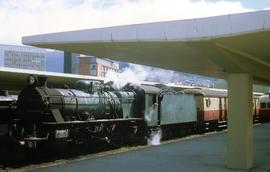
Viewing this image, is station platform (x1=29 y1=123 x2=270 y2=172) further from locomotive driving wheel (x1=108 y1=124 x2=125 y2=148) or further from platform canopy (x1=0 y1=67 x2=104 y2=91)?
platform canopy (x1=0 y1=67 x2=104 y2=91)

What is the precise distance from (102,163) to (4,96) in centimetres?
582

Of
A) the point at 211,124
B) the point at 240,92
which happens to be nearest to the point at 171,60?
the point at 240,92

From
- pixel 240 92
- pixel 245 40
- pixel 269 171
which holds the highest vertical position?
pixel 245 40

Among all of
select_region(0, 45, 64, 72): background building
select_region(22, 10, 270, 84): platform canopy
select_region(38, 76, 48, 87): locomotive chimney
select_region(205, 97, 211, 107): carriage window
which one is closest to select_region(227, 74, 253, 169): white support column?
select_region(22, 10, 270, 84): platform canopy

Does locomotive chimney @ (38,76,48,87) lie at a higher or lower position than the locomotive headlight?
higher

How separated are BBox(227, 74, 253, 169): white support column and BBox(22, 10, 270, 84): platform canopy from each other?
31cm

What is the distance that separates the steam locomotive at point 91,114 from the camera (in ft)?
47.5

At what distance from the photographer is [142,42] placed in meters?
9.20

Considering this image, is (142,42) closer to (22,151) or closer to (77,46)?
(77,46)

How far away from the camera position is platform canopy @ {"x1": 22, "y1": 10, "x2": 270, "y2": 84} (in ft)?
26.9

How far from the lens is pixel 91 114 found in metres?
16.8

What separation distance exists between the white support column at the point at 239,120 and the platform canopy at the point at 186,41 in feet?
1.02

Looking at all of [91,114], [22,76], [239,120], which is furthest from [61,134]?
[239,120]

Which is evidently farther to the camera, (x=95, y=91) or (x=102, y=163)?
(x=95, y=91)
